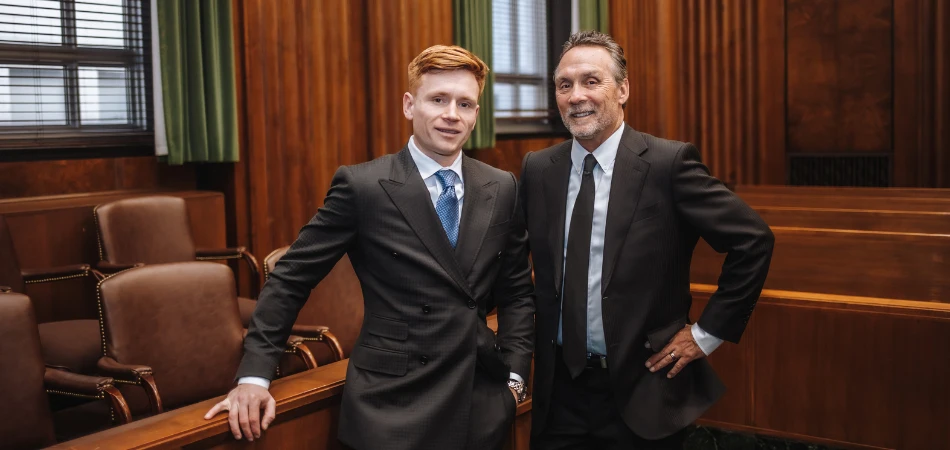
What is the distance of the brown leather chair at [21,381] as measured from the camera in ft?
7.00

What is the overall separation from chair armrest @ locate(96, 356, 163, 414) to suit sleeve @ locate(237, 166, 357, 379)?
91 cm

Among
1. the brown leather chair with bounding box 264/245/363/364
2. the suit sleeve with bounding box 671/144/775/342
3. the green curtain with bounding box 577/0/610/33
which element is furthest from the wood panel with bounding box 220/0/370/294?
the suit sleeve with bounding box 671/144/775/342

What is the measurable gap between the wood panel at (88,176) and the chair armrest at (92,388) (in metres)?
1.79

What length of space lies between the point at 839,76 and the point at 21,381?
7159 mm

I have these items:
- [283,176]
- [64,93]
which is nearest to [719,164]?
[283,176]

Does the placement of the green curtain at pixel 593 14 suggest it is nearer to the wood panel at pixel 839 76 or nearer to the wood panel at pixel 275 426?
the wood panel at pixel 839 76

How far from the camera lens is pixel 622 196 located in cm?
183

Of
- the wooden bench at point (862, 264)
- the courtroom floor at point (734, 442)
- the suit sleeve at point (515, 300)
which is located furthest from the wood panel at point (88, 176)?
the suit sleeve at point (515, 300)

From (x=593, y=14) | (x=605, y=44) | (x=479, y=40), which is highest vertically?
(x=593, y=14)

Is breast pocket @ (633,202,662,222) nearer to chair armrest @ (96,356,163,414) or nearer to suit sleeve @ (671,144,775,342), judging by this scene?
suit sleeve @ (671,144,775,342)

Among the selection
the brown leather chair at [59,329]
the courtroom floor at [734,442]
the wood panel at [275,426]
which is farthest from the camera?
the brown leather chair at [59,329]

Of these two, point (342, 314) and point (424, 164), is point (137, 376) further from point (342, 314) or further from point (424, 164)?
point (424, 164)

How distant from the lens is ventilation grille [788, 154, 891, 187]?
7531 mm

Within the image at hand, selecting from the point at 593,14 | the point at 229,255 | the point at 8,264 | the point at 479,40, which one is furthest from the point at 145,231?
the point at 593,14
